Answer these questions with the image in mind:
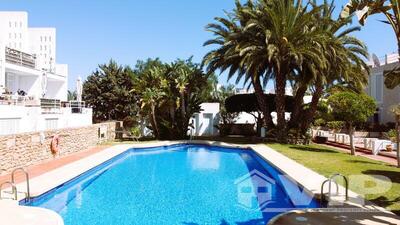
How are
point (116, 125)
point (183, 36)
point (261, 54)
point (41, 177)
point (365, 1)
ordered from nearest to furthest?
1. point (365, 1)
2. point (41, 177)
3. point (261, 54)
4. point (116, 125)
5. point (183, 36)

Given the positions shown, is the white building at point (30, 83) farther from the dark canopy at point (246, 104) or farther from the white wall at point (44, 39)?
the dark canopy at point (246, 104)

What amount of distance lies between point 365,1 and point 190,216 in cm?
653

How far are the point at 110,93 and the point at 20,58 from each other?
11.5 metres

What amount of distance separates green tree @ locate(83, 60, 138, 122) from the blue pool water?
→ 18323 millimetres

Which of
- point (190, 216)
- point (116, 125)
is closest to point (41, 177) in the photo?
point (190, 216)

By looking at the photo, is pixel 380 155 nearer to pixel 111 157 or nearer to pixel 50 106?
pixel 111 157

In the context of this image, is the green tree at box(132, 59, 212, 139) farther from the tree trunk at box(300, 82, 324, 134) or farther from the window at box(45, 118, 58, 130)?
the tree trunk at box(300, 82, 324, 134)

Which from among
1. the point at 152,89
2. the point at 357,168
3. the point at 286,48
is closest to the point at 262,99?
the point at 286,48

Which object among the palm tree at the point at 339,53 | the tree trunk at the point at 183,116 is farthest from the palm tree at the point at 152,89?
the palm tree at the point at 339,53

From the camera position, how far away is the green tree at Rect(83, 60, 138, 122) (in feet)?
120

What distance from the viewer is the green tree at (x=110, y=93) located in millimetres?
36500

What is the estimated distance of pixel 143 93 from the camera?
87.7 feet

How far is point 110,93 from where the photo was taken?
36062mm

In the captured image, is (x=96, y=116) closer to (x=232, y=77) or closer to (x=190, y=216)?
(x=232, y=77)
